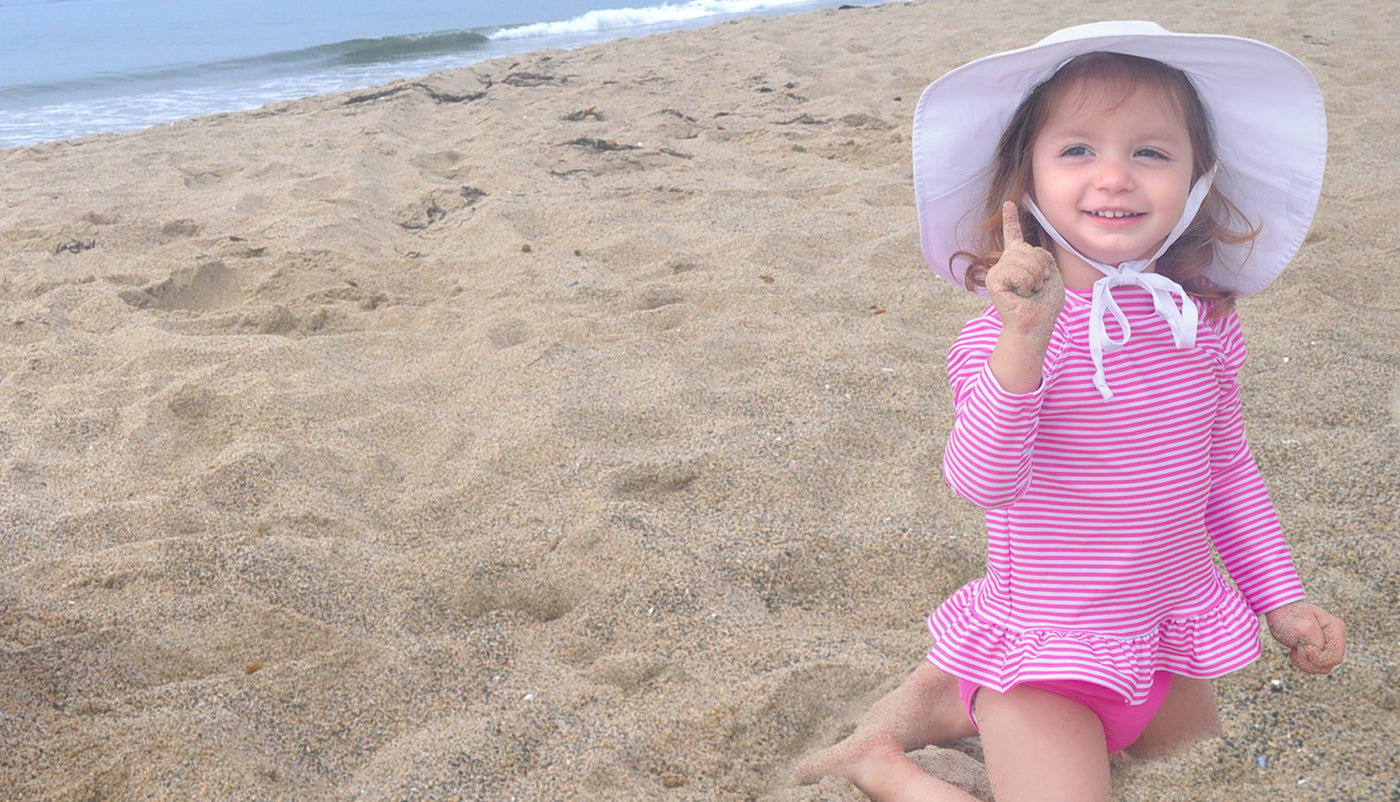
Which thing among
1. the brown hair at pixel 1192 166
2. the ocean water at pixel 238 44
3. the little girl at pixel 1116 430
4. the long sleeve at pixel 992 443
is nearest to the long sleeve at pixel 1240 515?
the little girl at pixel 1116 430

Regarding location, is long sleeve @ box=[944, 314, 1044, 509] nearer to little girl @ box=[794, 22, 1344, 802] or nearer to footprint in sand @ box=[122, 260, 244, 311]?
little girl @ box=[794, 22, 1344, 802]

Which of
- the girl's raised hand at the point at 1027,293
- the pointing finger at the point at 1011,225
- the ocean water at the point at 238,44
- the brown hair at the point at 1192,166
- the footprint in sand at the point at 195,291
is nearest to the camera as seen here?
the girl's raised hand at the point at 1027,293

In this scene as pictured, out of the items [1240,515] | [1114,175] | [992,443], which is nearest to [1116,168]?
[1114,175]

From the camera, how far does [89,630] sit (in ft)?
6.50

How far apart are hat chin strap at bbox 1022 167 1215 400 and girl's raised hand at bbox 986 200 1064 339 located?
0.12 metres

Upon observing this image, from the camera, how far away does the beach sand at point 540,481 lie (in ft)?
5.69

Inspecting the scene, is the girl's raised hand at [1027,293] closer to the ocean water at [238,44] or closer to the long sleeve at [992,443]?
the long sleeve at [992,443]

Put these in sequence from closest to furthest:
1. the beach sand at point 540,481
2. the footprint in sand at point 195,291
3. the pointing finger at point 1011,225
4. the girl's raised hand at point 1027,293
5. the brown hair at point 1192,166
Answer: the girl's raised hand at point 1027,293 < the pointing finger at point 1011,225 < the brown hair at point 1192,166 < the beach sand at point 540,481 < the footprint in sand at point 195,291

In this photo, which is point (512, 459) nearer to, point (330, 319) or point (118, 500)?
point (118, 500)

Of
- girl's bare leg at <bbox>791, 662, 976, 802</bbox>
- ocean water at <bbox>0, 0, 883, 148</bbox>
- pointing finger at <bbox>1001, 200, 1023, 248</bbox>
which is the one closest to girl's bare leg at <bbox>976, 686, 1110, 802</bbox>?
girl's bare leg at <bbox>791, 662, 976, 802</bbox>

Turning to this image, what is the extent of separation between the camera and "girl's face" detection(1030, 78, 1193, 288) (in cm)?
154

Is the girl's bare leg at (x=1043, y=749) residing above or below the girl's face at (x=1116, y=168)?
below

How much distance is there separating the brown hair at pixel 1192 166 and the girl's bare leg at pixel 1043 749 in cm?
64

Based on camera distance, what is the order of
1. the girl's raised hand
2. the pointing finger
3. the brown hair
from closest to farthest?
the girl's raised hand → the pointing finger → the brown hair
